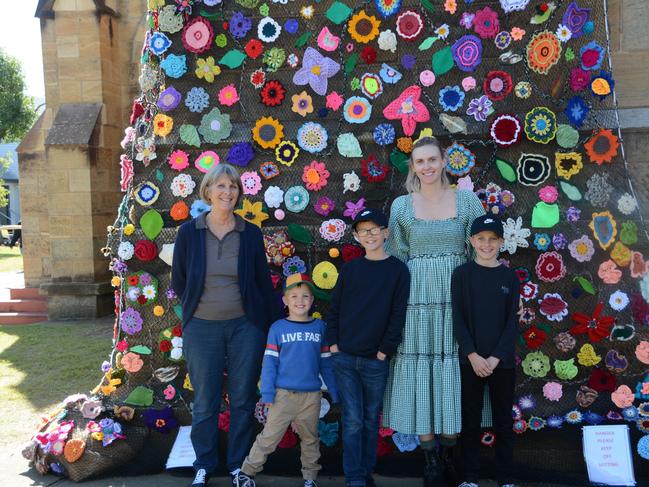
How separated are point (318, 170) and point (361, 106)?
524 millimetres

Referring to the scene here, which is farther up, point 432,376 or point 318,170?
point 318,170

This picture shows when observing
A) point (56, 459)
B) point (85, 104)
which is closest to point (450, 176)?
point (56, 459)

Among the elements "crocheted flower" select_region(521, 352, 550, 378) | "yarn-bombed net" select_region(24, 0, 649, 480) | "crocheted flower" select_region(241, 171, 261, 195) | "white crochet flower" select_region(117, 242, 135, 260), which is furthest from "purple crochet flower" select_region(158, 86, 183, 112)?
"crocheted flower" select_region(521, 352, 550, 378)

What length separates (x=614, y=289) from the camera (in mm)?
3545

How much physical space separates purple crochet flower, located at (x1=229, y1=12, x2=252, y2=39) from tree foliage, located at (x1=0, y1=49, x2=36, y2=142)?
25.2 m

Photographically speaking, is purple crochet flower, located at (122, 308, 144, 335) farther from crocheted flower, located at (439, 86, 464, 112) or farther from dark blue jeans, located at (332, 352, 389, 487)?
crocheted flower, located at (439, 86, 464, 112)

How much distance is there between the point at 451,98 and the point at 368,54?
2.08 feet

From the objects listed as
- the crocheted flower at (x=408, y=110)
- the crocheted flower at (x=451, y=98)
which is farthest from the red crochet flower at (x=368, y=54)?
the crocheted flower at (x=451, y=98)

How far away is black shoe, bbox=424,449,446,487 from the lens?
3.13m

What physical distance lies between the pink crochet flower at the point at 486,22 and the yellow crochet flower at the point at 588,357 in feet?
7.02

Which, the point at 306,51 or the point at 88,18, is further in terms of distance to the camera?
the point at 88,18

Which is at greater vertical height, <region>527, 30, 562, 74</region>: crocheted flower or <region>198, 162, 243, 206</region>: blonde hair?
<region>527, 30, 562, 74</region>: crocheted flower

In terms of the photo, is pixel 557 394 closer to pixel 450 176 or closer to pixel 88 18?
pixel 450 176

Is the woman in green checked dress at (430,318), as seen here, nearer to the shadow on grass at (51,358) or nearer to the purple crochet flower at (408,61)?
the purple crochet flower at (408,61)
